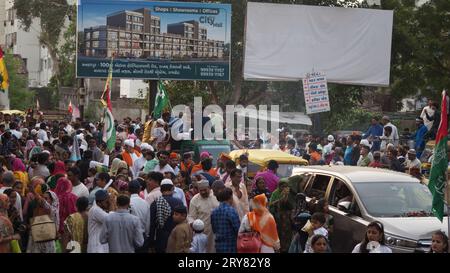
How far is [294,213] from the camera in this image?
11.2 metres

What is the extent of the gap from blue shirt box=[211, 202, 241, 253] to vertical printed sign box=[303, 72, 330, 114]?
Answer: 466 inches

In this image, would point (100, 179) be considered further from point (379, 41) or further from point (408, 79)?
point (408, 79)

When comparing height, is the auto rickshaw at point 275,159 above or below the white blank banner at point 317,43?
below

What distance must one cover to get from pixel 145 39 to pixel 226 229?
61.0 feet

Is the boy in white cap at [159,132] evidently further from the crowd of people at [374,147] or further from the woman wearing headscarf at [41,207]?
the woman wearing headscarf at [41,207]

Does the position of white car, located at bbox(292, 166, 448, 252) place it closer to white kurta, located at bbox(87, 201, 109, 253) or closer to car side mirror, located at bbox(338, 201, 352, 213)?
car side mirror, located at bbox(338, 201, 352, 213)

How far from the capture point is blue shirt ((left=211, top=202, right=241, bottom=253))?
9672mm

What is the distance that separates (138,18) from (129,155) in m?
12.5

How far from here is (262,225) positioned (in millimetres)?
9367

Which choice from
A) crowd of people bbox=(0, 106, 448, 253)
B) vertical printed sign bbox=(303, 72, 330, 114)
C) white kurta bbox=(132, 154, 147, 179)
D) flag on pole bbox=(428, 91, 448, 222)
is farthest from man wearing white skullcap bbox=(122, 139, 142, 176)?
flag on pole bbox=(428, 91, 448, 222)

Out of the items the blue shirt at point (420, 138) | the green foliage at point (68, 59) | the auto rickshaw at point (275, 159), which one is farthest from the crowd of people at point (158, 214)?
the green foliage at point (68, 59)

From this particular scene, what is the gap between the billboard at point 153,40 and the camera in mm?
27281

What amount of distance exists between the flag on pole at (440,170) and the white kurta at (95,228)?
3562 mm
